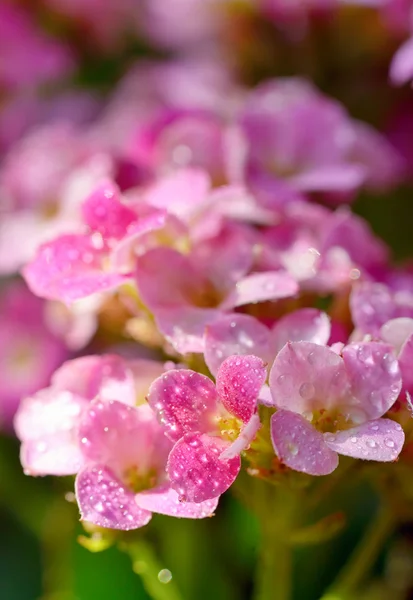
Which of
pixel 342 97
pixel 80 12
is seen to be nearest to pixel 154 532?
pixel 342 97

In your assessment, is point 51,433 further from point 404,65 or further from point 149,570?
point 404,65

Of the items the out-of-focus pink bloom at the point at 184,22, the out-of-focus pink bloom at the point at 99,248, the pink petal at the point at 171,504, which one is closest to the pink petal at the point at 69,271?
the out-of-focus pink bloom at the point at 99,248

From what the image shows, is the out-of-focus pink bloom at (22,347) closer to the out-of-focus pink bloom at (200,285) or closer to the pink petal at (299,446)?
the out-of-focus pink bloom at (200,285)

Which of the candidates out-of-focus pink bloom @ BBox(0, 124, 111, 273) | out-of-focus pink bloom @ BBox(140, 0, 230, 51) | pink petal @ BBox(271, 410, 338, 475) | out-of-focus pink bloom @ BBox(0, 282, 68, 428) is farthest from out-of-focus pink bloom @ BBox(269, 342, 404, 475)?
out-of-focus pink bloom @ BBox(140, 0, 230, 51)

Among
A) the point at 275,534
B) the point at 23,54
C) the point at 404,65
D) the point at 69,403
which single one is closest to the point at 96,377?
the point at 69,403

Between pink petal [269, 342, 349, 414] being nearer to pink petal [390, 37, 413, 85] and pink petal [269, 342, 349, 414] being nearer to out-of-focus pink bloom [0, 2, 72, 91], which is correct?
pink petal [390, 37, 413, 85]
